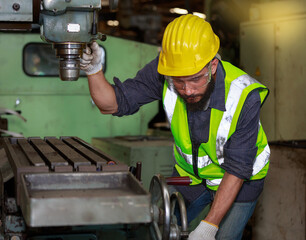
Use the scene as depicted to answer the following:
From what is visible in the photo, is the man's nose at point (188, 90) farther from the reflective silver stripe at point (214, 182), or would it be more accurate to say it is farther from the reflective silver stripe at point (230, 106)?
the reflective silver stripe at point (214, 182)

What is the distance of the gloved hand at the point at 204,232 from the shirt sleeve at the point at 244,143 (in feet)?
0.58

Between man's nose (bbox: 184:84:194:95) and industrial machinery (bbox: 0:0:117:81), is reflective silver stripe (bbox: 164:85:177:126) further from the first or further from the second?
industrial machinery (bbox: 0:0:117:81)

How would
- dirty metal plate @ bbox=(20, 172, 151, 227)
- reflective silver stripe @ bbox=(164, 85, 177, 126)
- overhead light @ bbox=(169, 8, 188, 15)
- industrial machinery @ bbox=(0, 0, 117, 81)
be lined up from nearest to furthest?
dirty metal plate @ bbox=(20, 172, 151, 227) → industrial machinery @ bbox=(0, 0, 117, 81) → reflective silver stripe @ bbox=(164, 85, 177, 126) → overhead light @ bbox=(169, 8, 188, 15)

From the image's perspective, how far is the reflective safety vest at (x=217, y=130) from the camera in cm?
160

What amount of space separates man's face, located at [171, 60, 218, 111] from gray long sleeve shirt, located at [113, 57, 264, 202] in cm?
3

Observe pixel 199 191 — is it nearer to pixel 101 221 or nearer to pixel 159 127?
pixel 101 221

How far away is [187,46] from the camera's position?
152cm

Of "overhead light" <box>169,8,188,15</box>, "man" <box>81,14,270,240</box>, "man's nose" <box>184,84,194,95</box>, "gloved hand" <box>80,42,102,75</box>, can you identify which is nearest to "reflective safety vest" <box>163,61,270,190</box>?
"man" <box>81,14,270,240</box>

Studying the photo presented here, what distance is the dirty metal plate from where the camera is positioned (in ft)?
3.37

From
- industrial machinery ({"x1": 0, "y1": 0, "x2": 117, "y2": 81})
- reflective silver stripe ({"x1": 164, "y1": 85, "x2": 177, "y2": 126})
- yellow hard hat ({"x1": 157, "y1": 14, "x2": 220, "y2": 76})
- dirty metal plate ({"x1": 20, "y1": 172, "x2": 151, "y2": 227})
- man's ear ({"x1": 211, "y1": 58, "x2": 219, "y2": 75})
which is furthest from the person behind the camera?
reflective silver stripe ({"x1": 164, "y1": 85, "x2": 177, "y2": 126})

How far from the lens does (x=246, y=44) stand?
11.3 ft

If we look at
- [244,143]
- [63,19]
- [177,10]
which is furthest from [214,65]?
[177,10]

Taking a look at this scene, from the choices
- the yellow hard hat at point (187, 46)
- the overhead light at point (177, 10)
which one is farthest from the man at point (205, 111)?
the overhead light at point (177, 10)

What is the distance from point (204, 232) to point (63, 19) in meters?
0.73
